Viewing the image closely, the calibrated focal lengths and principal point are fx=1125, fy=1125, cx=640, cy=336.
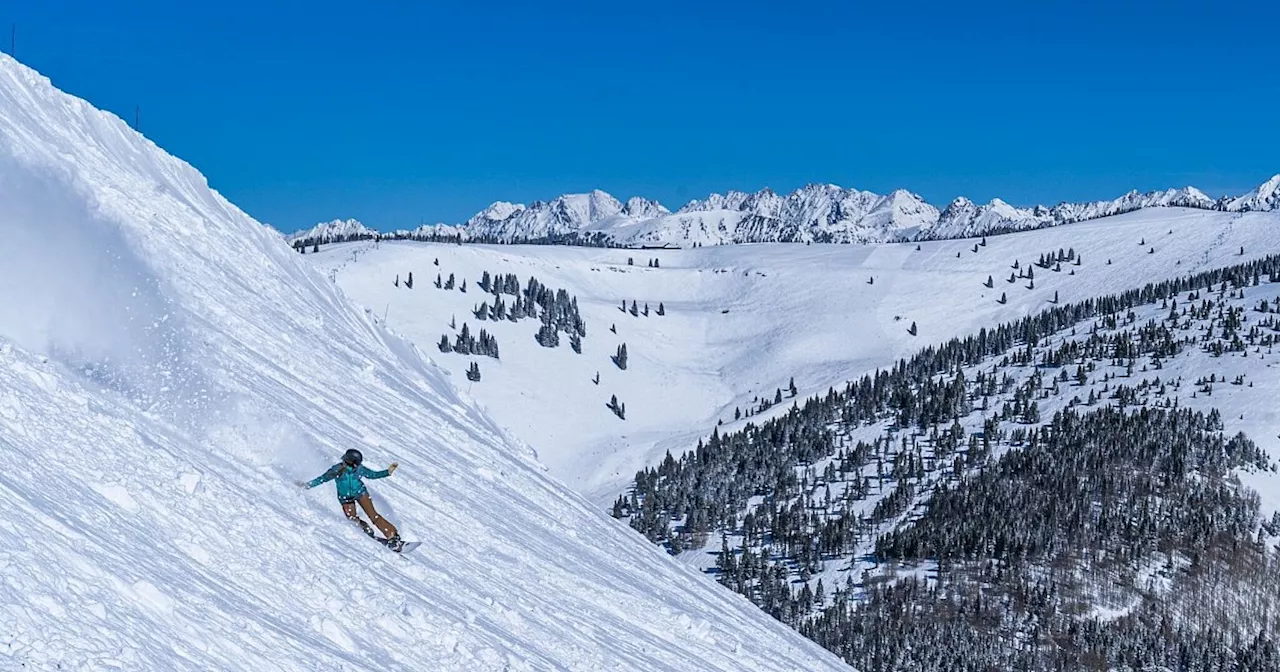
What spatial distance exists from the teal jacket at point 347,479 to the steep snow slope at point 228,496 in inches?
18.5

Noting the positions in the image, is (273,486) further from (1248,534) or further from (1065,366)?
(1065,366)

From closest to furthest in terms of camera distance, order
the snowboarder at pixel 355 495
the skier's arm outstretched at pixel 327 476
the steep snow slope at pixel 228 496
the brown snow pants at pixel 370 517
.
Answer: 1. the steep snow slope at pixel 228 496
2. the skier's arm outstretched at pixel 327 476
3. the snowboarder at pixel 355 495
4. the brown snow pants at pixel 370 517

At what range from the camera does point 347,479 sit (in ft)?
69.4

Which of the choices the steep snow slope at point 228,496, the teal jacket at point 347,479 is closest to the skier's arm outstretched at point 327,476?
the teal jacket at point 347,479

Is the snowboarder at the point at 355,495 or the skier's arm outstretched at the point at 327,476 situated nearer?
the skier's arm outstretched at the point at 327,476

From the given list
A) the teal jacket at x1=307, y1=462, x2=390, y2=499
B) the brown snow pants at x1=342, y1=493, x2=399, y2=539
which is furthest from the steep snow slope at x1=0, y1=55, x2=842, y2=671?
the teal jacket at x1=307, y1=462, x2=390, y2=499

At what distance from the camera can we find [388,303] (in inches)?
7569

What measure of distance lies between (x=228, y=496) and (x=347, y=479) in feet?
10.4

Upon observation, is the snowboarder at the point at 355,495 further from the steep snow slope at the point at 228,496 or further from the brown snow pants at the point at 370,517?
the steep snow slope at the point at 228,496

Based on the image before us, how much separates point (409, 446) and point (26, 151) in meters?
12.6

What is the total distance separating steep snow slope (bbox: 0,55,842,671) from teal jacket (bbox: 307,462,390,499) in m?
0.47

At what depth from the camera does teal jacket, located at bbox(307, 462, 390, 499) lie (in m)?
20.9

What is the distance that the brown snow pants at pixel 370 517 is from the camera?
21078 millimetres

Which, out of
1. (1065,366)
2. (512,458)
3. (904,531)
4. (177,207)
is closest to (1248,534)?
(904,531)
